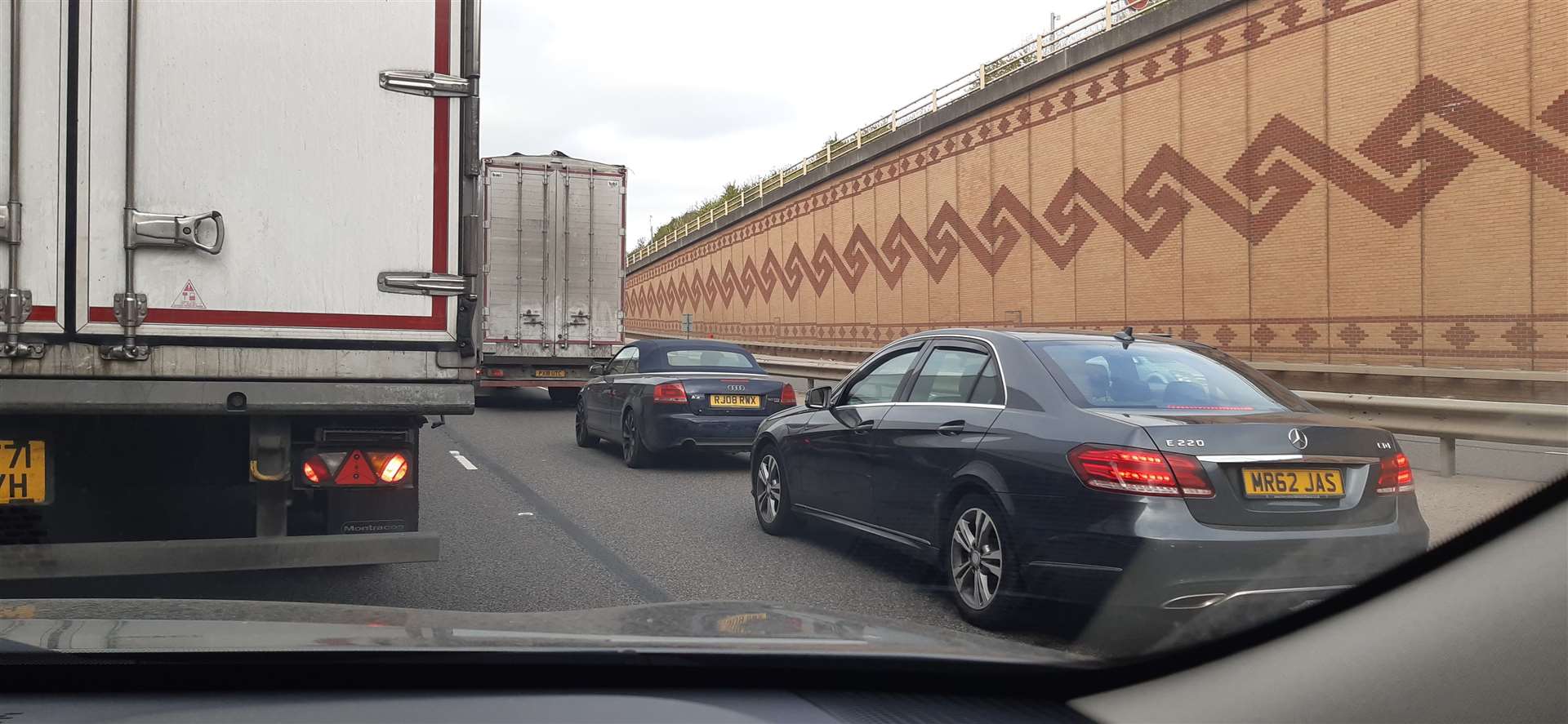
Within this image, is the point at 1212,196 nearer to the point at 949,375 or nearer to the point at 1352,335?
the point at 1352,335

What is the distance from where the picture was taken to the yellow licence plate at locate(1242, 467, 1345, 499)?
14.3ft

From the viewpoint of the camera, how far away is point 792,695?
2.35 m

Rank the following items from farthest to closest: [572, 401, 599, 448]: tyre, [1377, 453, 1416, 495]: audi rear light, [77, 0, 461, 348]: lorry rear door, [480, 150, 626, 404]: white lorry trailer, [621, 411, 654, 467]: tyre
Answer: [480, 150, 626, 404]: white lorry trailer < [572, 401, 599, 448]: tyre < [621, 411, 654, 467]: tyre < [77, 0, 461, 348]: lorry rear door < [1377, 453, 1416, 495]: audi rear light

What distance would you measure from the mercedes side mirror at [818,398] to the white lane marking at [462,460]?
5.34 m

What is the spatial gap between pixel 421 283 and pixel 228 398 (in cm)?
91

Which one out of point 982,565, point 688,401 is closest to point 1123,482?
point 982,565

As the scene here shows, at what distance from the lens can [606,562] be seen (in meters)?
6.78

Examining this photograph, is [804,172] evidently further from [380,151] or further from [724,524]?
[380,151]

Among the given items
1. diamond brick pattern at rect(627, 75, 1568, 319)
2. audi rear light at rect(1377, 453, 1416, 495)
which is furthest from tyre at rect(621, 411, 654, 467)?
diamond brick pattern at rect(627, 75, 1568, 319)

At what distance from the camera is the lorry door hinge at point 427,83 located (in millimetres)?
5086

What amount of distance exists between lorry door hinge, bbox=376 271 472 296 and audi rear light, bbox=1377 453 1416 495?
3.82m

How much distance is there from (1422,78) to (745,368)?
12.1 metres

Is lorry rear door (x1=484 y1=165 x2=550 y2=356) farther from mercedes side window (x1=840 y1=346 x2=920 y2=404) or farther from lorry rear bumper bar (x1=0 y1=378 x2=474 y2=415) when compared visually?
lorry rear bumper bar (x1=0 y1=378 x2=474 y2=415)

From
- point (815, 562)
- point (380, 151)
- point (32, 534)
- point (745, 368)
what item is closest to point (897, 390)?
point (815, 562)
